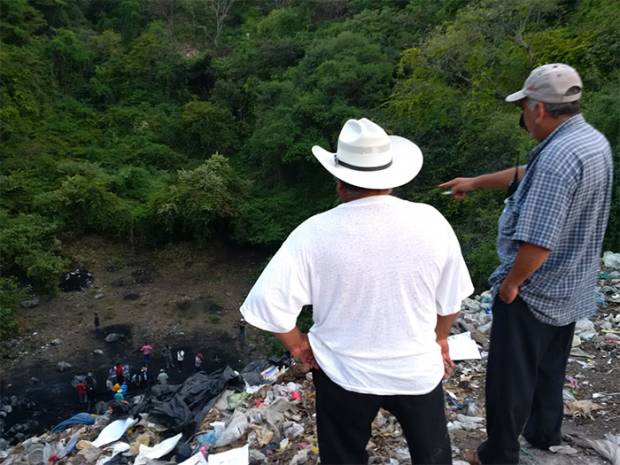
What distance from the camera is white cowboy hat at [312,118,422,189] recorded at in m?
1.52

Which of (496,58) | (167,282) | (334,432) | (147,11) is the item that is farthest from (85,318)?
(147,11)

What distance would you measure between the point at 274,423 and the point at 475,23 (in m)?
11.1

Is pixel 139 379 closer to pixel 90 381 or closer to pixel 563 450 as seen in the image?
pixel 90 381

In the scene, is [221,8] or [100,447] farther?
[221,8]

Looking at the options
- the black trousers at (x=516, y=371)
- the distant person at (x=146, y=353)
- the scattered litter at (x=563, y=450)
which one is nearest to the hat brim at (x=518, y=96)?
the black trousers at (x=516, y=371)

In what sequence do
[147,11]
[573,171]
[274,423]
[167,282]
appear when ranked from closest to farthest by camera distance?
[573,171], [274,423], [167,282], [147,11]

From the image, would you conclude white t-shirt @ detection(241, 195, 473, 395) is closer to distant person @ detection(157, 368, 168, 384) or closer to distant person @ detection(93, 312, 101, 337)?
distant person @ detection(157, 368, 168, 384)

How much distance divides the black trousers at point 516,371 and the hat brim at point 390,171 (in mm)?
669

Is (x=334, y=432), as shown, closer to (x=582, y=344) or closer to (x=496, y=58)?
(x=582, y=344)

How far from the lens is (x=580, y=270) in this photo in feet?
6.06

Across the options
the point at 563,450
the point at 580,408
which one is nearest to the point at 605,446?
the point at 563,450

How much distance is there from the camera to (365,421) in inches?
64.5

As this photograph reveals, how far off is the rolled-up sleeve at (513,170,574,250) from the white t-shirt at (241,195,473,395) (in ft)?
0.90

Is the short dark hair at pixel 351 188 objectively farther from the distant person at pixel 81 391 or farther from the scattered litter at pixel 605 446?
the distant person at pixel 81 391
